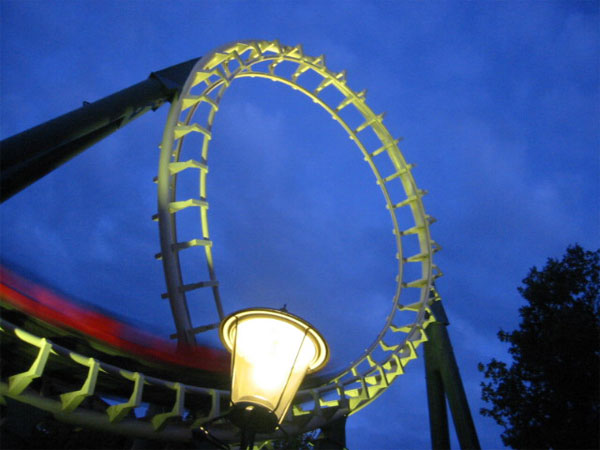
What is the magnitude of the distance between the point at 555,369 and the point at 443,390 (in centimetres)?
287

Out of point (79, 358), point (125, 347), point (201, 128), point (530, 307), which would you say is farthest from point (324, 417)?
point (530, 307)

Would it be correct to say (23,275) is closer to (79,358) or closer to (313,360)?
(79,358)

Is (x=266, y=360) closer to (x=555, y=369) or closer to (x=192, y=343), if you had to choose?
(x=192, y=343)

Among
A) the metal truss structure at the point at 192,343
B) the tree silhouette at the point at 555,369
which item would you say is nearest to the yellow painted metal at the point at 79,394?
the metal truss structure at the point at 192,343

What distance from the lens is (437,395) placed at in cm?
1203

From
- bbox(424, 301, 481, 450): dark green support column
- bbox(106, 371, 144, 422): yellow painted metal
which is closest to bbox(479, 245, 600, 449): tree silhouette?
bbox(424, 301, 481, 450): dark green support column

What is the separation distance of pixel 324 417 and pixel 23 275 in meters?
5.06

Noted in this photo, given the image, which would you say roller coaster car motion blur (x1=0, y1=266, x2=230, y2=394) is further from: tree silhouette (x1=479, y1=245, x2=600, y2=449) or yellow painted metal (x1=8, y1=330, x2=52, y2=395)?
tree silhouette (x1=479, y1=245, x2=600, y2=449)

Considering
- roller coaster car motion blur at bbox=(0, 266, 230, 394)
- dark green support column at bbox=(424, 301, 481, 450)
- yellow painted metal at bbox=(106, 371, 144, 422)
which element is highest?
dark green support column at bbox=(424, 301, 481, 450)

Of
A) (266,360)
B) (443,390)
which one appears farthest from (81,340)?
(443,390)

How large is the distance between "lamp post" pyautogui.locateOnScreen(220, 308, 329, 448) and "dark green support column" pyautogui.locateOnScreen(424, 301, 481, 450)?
909 cm

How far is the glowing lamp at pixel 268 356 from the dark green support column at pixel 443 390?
908 cm

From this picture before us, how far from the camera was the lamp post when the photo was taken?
2.71 meters

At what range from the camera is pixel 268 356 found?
2854 mm
